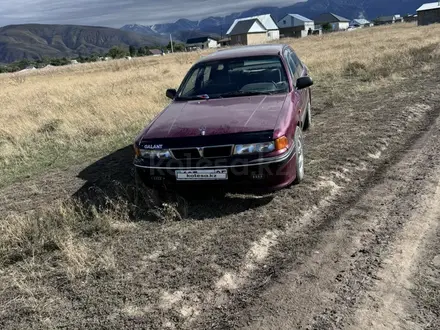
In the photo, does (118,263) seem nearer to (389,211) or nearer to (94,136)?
(389,211)

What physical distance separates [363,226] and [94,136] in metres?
6.45

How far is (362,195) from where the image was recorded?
15.0 feet

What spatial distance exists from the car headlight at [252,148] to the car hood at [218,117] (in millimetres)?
154

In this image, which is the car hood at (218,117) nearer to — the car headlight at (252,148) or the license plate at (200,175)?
the car headlight at (252,148)

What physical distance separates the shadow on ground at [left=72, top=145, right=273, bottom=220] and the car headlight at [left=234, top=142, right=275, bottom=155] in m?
0.56

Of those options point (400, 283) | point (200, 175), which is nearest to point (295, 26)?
point (200, 175)

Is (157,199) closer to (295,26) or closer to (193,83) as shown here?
(193,83)

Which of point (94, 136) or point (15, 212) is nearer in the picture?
point (15, 212)

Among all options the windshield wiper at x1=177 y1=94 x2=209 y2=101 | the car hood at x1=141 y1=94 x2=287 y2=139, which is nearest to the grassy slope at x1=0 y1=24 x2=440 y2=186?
the windshield wiper at x1=177 y1=94 x2=209 y2=101

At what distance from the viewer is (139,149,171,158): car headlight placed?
4234 mm

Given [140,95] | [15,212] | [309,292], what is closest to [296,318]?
[309,292]

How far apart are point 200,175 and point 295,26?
113 metres

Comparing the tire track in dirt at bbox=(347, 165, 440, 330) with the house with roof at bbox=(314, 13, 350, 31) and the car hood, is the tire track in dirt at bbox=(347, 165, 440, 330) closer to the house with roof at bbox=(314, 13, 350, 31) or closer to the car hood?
the car hood

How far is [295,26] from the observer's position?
358 feet
